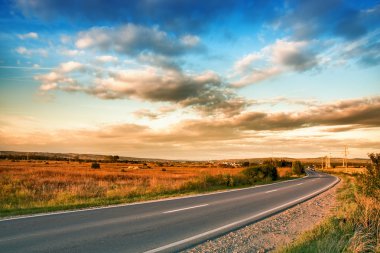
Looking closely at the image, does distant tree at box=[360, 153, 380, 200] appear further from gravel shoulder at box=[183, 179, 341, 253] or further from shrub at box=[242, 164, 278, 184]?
shrub at box=[242, 164, 278, 184]

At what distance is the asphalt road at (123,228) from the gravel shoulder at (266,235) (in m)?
0.41

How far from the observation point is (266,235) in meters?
8.66

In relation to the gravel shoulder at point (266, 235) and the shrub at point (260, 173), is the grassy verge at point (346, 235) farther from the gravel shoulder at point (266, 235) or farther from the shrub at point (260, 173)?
the shrub at point (260, 173)

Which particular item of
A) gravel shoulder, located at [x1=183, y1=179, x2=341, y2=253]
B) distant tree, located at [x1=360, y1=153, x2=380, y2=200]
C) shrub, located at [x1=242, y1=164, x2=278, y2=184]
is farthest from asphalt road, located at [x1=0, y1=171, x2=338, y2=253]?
shrub, located at [x1=242, y1=164, x2=278, y2=184]

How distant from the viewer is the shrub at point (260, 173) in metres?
35.0

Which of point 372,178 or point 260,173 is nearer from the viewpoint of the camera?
point 372,178

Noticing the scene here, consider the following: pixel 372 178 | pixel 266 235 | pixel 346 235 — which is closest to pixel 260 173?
pixel 372 178

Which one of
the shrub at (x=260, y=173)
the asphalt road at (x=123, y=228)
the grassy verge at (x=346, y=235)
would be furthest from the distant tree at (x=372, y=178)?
the shrub at (x=260, y=173)

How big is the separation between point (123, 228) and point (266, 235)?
3889mm

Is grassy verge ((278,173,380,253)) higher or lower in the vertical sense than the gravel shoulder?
higher

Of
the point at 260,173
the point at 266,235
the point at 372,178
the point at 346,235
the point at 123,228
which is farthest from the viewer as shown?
the point at 260,173

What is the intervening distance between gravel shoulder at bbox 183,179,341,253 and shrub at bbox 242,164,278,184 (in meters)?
21.1

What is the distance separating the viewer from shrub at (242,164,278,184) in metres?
35.0

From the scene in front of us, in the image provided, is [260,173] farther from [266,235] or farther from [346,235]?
[346,235]
